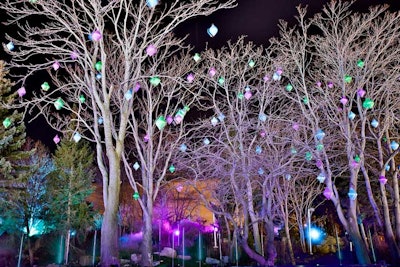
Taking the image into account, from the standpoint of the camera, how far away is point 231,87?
1697cm

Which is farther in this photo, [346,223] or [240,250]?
Result: [240,250]

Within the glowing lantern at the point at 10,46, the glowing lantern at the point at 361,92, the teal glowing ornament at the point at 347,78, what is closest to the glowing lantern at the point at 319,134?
the teal glowing ornament at the point at 347,78

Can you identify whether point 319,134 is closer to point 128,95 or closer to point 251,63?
point 251,63

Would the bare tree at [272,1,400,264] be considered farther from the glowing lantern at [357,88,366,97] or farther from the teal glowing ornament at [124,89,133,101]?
the teal glowing ornament at [124,89,133,101]

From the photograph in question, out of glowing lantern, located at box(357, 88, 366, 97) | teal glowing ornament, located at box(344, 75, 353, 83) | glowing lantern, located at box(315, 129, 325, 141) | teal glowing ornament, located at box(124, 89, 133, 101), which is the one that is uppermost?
teal glowing ornament, located at box(344, 75, 353, 83)

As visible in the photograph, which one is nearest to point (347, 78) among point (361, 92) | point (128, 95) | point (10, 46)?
point (361, 92)

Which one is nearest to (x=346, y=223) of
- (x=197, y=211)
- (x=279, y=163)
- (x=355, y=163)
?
(x=355, y=163)

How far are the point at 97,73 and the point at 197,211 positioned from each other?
73.7 ft

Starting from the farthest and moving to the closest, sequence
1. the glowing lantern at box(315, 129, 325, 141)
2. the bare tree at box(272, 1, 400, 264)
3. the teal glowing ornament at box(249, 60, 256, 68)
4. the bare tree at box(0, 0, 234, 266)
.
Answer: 1. the teal glowing ornament at box(249, 60, 256, 68)
2. the bare tree at box(272, 1, 400, 264)
3. the glowing lantern at box(315, 129, 325, 141)
4. the bare tree at box(0, 0, 234, 266)

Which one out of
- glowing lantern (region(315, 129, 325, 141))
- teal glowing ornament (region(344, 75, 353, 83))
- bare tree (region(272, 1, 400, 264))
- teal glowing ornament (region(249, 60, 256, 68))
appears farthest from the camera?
teal glowing ornament (region(249, 60, 256, 68))

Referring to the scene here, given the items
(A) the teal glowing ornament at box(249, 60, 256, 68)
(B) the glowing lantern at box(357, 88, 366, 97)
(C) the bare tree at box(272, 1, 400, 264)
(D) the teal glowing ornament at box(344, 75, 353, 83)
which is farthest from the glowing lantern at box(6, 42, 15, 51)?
(B) the glowing lantern at box(357, 88, 366, 97)

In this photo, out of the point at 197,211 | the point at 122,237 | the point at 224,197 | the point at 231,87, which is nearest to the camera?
the point at 231,87

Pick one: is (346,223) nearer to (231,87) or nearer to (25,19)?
(231,87)

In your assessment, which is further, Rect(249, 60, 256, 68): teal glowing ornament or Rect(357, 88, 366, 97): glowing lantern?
Rect(249, 60, 256, 68): teal glowing ornament
